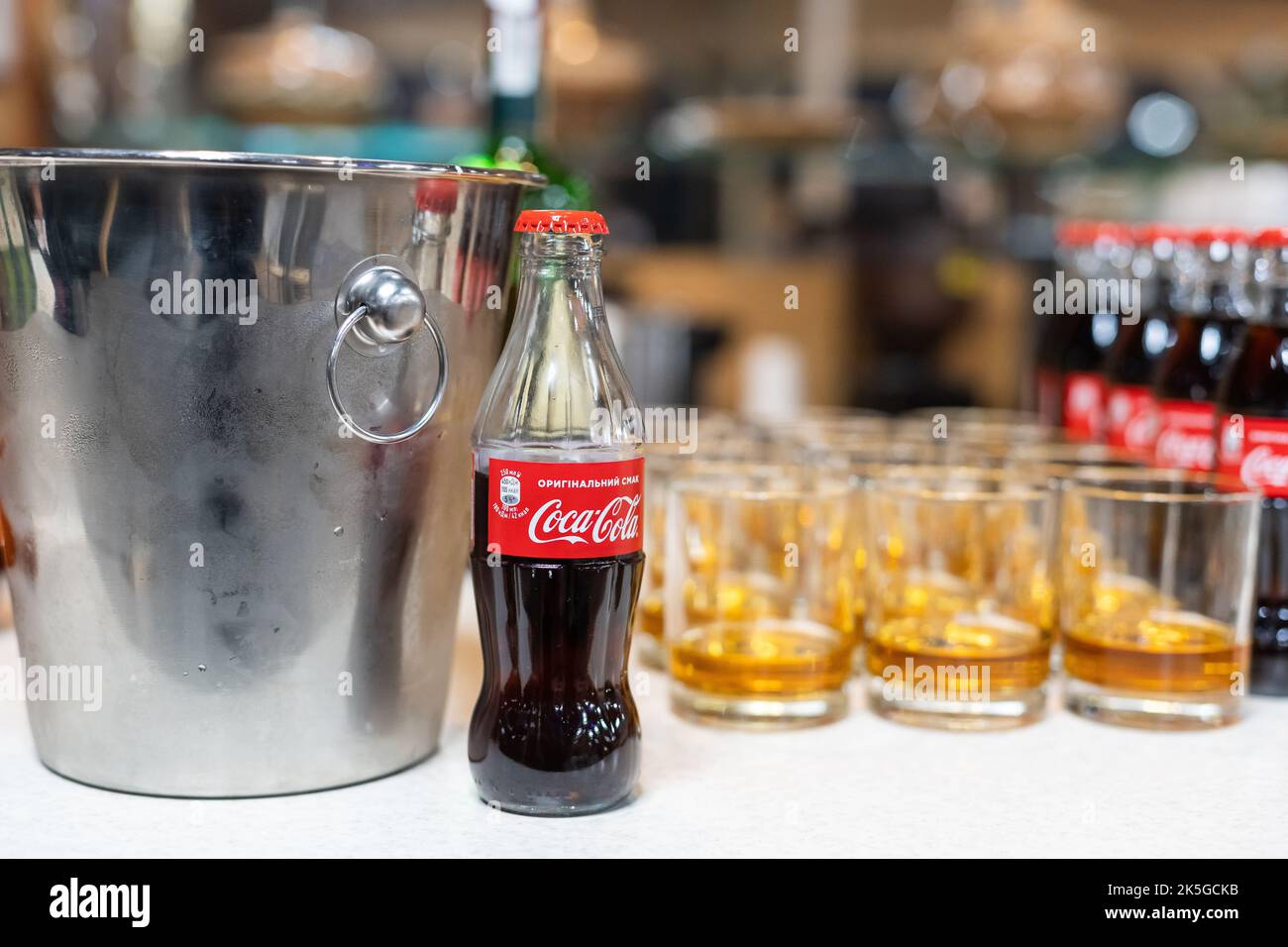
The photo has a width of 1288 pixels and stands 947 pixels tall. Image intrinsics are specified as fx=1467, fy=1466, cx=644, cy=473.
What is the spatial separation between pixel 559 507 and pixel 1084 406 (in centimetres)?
83

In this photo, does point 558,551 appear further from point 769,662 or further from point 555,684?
point 769,662

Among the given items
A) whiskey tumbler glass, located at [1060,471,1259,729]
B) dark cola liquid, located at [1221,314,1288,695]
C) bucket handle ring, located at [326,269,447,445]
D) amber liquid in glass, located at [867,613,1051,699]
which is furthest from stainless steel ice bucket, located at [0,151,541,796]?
dark cola liquid, located at [1221,314,1288,695]

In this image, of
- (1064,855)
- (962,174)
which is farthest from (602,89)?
(1064,855)

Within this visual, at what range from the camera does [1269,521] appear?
1.07 meters

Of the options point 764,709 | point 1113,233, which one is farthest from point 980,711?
point 1113,233

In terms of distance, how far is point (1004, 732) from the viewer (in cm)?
96

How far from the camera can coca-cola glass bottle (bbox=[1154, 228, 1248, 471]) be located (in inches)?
45.7

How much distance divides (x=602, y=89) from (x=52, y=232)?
2.50 metres

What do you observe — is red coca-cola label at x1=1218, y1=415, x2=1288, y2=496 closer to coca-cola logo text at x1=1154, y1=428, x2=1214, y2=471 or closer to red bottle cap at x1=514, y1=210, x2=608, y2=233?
coca-cola logo text at x1=1154, y1=428, x2=1214, y2=471

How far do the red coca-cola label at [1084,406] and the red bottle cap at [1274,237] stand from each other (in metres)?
0.33
